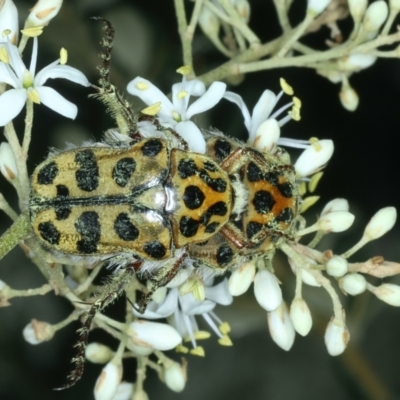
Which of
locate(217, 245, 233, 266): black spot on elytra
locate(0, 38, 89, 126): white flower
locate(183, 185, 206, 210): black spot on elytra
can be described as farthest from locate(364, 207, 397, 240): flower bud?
locate(0, 38, 89, 126): white flower

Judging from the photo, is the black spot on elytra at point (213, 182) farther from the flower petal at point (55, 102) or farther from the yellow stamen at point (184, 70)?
the flower petal at point (55, 102)

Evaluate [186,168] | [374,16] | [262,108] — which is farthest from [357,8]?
[186,168]

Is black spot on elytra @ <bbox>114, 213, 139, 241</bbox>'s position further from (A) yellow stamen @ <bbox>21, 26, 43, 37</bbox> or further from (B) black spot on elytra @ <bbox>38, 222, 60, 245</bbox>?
(A) yellow stamen @ <bbox>21, 26, 43, 37</bbox>

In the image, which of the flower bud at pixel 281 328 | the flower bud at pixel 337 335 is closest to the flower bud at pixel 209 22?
the flower bud at pixel 281 328

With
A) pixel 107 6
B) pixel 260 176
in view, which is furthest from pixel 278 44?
pixel 107 6

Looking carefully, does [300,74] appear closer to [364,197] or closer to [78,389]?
[364,197]

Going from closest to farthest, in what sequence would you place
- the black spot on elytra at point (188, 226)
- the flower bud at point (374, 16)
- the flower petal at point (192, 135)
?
the black spot on elytra at point (188, 226)
the flower petal at point (192, 135)
the flower bud at point (374, 16)
